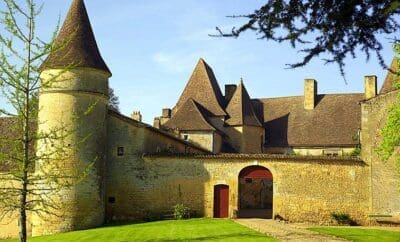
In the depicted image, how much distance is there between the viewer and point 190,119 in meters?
37.6

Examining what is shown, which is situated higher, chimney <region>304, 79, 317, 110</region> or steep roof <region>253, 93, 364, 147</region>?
chimney <region>304, 79, 317, 110</region>

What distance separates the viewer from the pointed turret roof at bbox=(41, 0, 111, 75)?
2477cm

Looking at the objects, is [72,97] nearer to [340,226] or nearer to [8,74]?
[8,74]

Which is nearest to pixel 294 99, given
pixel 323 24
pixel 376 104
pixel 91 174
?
pixel 376 104

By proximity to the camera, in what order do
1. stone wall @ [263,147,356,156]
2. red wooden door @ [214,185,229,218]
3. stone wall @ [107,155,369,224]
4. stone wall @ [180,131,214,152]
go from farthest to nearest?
stone wall @ [263,147,356,156]
stone wall @ [180,131,214,152]
red wooden door @ [214,185,229,218]
stone wall @ [107,155,369,224]

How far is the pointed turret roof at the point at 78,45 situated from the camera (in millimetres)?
24766

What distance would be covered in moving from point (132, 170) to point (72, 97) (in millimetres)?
5048

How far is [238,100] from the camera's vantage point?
41.1 meters

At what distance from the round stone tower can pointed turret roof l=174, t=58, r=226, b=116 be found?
15.1 metres

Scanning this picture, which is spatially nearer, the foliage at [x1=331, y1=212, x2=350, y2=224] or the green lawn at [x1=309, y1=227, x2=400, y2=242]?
the green lawn at [x1=309, y1=227, x2=400, y2=242]

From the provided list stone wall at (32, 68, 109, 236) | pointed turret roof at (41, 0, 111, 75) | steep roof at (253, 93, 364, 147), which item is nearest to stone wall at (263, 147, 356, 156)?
steep roof at (253, 93, 364, 147)

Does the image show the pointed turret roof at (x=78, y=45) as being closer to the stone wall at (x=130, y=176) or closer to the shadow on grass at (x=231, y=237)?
the stone wall at (x=130, y=176)

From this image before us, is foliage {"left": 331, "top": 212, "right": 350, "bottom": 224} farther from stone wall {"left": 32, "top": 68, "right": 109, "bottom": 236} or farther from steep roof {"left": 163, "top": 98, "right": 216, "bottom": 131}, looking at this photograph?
Result: steep roof {"left": 163, "top": 98, "right": 216, "bottom": 131}

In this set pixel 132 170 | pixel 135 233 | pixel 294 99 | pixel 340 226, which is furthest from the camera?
pixel 294 99
